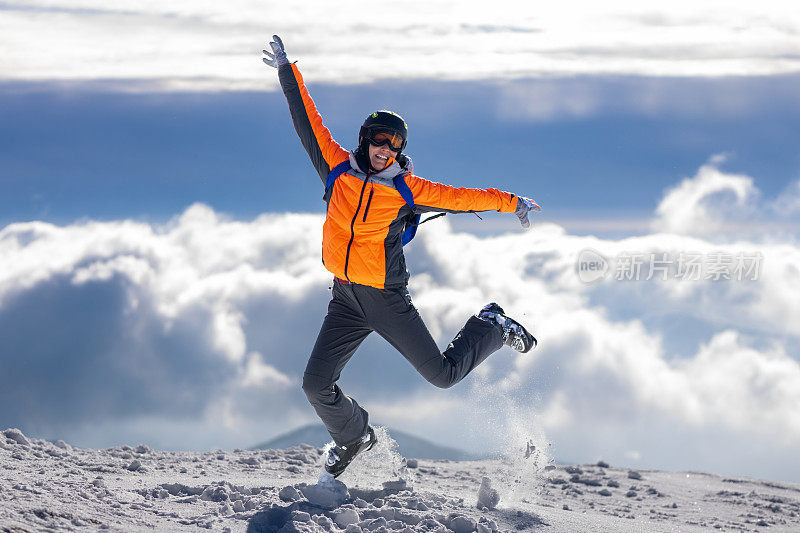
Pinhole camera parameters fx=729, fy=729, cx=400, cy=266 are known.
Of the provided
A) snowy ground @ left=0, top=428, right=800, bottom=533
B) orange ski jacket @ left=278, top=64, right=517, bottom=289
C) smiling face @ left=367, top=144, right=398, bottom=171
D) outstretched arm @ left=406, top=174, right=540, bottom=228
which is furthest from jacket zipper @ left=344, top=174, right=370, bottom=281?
snowy ground @ left=0, top=428, right=800, bottom=533

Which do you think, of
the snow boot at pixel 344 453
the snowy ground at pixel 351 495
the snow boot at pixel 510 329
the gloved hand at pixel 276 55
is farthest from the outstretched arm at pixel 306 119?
the snowy ground at pixel 351 495

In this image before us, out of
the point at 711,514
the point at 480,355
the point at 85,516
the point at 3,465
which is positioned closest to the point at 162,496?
the point at 85,516

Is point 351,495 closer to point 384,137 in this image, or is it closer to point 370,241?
point 370,241

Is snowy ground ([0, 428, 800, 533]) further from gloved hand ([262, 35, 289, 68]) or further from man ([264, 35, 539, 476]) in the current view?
gloved hand ([262, 35, 289, 68])

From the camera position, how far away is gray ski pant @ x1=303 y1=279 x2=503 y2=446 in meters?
6.67

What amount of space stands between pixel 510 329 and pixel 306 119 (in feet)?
9.66

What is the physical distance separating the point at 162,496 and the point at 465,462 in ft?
20.0

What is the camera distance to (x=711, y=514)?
9984 millimetres

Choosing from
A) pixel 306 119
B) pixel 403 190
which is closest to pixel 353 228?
pixel 403 190

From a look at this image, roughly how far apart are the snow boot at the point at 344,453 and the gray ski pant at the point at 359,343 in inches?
14.6

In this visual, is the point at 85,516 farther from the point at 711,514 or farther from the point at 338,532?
the point at 711,514

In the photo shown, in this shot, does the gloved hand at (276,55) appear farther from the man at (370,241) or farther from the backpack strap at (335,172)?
the backpack strap at (335,172)

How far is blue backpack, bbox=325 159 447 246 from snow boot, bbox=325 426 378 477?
6.93 feet

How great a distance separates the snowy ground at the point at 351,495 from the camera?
20.7ft
